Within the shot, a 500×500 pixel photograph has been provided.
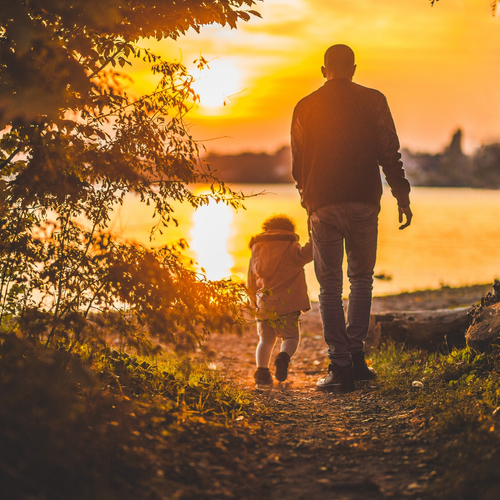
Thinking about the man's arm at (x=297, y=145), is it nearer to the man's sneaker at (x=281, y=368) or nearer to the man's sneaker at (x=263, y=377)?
the man's sneaker at (x=281, y=368)

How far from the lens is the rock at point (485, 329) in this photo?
449 centimetres

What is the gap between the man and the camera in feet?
15.4

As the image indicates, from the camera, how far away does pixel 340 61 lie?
4.79 meters

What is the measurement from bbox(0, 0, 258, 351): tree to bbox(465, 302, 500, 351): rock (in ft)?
7.08

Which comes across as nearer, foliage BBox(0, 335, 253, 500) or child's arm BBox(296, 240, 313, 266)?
foliage BBox(0, 335, 253, 500)

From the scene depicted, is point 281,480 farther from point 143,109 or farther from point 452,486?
point 143,109

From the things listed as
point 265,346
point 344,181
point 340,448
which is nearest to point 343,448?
point 340,448

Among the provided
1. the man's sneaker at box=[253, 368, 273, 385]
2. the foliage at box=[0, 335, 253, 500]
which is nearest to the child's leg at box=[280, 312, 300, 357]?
the man's sneaker at box=[253, 368, 273, 385]

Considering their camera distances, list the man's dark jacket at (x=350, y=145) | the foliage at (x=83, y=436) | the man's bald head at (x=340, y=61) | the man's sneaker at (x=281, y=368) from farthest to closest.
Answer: the man's sneaker at (x=281, y=368), the man's bald head at (x=340, y=61), the man's dark jacket at (x=350, y=145), the foliage at (x=83, y=436)

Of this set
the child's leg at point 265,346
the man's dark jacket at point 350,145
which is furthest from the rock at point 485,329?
the child's leg at point 265,346

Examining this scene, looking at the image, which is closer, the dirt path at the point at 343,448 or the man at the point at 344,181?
the dirt path at the point at 343,448

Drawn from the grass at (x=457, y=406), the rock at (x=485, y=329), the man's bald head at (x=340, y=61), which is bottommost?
the grass at (x=457, y=406)

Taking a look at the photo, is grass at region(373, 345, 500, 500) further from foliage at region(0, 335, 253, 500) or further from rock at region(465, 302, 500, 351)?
foliage at region(0, 335, 253, 500)

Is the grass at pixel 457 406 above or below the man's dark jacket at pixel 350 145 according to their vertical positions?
below
